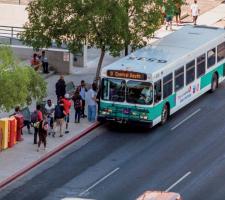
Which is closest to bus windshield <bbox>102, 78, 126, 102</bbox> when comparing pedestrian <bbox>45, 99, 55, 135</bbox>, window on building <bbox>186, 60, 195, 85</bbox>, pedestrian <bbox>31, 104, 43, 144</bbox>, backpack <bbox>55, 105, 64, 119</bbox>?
pedestrian <bbox>45, 99, 55, 135</bbox>

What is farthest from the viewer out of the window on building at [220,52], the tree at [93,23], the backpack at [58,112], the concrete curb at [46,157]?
the window on building at [220,52]

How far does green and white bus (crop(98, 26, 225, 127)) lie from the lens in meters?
44.7

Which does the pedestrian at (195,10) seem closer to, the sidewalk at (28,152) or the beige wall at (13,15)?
the beige wall at (13,15)

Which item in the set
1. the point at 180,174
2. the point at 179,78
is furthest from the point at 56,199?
the point at 179,78

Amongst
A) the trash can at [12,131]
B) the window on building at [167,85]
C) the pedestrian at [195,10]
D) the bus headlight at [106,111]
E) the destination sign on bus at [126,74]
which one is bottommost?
the trash can at [12,131]

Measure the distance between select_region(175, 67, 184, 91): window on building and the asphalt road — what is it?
1.29 meters

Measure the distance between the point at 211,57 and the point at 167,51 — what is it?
11.5ft

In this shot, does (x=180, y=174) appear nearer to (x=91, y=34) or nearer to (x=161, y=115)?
(x=161, y=115)

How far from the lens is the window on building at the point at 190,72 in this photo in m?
48.0

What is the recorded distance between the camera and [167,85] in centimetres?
4597

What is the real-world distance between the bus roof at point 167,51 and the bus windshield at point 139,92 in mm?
559

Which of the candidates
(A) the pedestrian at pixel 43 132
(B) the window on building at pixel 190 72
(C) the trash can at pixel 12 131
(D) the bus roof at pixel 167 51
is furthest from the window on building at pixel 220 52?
(C) the trash can at pixel 12 131

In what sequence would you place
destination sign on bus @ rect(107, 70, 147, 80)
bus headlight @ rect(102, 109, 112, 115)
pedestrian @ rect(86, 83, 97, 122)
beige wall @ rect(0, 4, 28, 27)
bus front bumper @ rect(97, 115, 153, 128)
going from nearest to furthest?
destination sign on bus @ rect(107, 70, 147, 80)
bus front bumper @ rect(97, 115, 153, 128)
bus headlight @ rect(102, 109, 112, 115)
pedestrian @ rect(86, 83, 97, 122)
beige wall @ rect(0, 4, 28, 27)

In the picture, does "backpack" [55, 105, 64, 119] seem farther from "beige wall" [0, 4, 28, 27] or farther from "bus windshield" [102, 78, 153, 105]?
"beige wall" [0, 4, 28, 27]
